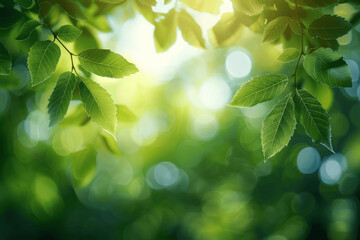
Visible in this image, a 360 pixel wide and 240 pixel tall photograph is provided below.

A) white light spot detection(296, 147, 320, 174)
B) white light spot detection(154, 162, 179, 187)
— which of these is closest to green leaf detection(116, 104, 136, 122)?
white light spot detection(296, 147, 320, 174)

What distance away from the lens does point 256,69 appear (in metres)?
8.42

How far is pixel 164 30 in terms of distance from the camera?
3.86 ft

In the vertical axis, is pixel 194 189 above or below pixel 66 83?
below

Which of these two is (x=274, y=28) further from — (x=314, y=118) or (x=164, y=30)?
(x=164, y=30)

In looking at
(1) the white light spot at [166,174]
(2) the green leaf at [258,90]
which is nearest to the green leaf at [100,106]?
(2) the green leaf at [258,90]

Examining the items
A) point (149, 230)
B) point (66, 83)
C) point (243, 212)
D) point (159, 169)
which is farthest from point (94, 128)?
point (159, 169)

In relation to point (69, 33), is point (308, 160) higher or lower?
lower

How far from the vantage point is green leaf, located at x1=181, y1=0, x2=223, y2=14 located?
99 cm

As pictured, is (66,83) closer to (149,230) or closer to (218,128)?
(218,128)

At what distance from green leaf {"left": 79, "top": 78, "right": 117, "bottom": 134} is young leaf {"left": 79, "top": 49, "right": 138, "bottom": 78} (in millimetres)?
52

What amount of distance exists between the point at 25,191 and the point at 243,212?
6.31 metres

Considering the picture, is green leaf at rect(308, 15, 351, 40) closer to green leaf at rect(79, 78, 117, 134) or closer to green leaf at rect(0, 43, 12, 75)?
green leaf at rect(79, 78, 117, 134)

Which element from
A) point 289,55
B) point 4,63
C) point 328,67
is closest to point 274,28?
point 289,55

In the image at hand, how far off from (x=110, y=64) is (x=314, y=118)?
0.60 metres
